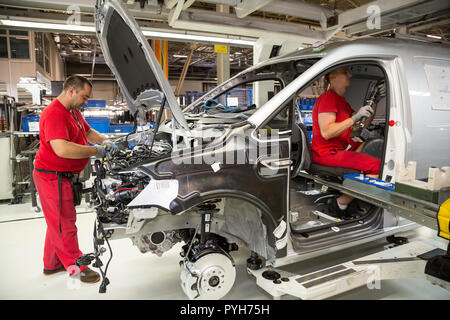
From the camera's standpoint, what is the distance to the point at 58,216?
106 inches

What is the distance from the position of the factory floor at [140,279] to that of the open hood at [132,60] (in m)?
1.51

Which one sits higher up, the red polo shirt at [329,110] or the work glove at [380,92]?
the work glove at [380,92]

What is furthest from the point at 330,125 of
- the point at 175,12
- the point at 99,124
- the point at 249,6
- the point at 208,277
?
the point at 99,124

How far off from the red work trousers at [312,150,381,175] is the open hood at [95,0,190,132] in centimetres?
146

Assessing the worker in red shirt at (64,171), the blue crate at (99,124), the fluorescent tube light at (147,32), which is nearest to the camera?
A: the worker in red shirt at (64,171)

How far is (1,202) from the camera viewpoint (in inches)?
213

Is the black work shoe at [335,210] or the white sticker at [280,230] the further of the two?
the black work shoe at [335,210]

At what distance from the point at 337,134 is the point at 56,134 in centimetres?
231

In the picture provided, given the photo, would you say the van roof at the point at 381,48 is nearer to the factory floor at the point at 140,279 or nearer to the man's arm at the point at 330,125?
the man's arm at the point at 330,125

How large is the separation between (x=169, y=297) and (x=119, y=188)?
42.1 inches

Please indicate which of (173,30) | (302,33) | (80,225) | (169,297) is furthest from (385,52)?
(80,225)

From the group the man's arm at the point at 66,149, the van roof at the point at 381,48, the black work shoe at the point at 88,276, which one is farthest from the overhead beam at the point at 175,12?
the black work shoe at the point at 88,276

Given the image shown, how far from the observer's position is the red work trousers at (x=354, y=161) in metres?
2.69

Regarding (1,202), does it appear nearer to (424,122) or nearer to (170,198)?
(170,198)
